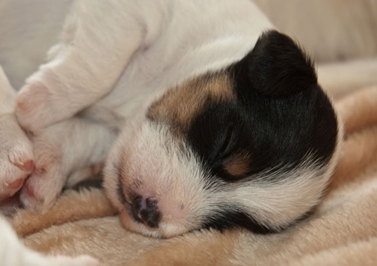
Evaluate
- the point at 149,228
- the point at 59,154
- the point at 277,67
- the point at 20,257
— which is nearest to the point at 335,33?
the point at 277,67

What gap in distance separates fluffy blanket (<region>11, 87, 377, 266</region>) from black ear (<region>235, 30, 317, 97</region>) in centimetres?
46

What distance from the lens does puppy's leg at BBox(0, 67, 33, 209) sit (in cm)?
177

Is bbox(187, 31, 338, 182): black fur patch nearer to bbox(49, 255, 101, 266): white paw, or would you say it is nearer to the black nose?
the black nose

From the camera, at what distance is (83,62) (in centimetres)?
198

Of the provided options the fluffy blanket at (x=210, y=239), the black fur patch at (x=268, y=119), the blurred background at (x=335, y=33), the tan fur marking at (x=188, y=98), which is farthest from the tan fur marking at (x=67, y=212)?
the blurred background at (x=335, y=33)

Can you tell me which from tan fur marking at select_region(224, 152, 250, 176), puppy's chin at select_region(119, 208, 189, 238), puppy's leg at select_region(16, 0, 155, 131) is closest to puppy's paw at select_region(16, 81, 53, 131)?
puppy's leg at select_region(16, 0, 155, 131)

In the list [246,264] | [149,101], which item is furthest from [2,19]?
[246,264]

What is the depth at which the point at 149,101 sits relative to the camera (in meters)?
1.97

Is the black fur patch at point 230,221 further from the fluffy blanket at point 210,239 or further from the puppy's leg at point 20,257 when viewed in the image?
the puppy's leg at point 20,257

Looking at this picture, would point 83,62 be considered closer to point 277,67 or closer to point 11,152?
point 11,152

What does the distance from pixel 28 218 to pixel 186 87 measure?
72 centimetres

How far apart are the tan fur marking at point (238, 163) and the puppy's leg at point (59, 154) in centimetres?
67

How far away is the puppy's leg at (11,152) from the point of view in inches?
69.9

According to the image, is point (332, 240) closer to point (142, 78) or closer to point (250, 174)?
point (250, 174)
